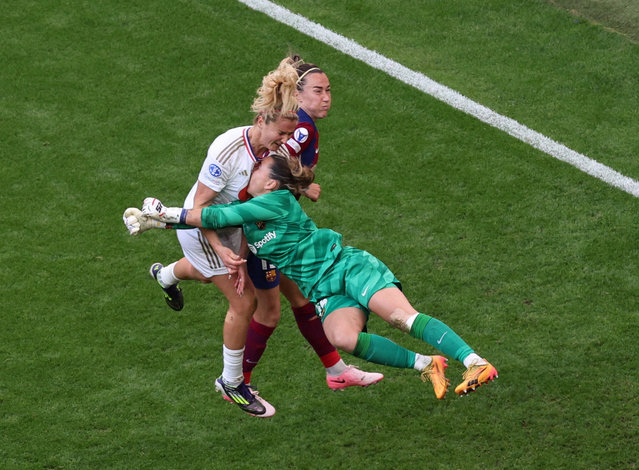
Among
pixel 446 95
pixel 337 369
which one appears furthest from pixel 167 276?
pixel 446 95

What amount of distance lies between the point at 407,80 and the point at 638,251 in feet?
10.9

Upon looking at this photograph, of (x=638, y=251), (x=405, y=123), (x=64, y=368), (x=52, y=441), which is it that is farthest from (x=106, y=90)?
(x=638, y=251)

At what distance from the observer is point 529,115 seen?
994 centimetres

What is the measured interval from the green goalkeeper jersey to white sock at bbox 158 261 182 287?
4.21 ft

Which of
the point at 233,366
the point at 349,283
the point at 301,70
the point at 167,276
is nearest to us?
the point at 349,283

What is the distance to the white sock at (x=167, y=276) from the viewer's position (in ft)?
23.7

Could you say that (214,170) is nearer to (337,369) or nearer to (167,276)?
(167,276)

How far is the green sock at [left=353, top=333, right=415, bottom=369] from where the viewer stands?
19.1 ft

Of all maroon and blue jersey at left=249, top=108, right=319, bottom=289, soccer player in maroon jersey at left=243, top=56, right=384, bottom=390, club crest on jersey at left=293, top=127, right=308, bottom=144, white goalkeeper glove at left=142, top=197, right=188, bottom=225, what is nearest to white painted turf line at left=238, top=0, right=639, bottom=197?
soccer player in maroon jersey at left=243, top=56, right=384, bottom=390

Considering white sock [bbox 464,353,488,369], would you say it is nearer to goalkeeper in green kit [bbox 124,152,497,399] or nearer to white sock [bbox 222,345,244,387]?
goalkeeper in green kit [bbox 124,152,497,399]

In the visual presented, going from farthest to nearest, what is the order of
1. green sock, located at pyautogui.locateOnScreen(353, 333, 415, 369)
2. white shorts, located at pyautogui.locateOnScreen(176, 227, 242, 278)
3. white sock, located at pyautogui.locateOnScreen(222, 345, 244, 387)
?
white sock, located at pyautogui.locateOnScreen(222, 345, 244, 387) < white shorts, located at pyautogui.locateOnScreen(176, 227, 242, 278) < green sock, located at pyautogui.locateOnScreen(353, 333, 415, 369)

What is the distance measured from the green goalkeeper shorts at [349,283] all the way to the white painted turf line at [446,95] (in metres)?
3.90

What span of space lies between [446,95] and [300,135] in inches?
166

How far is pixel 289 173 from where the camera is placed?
5969mm
